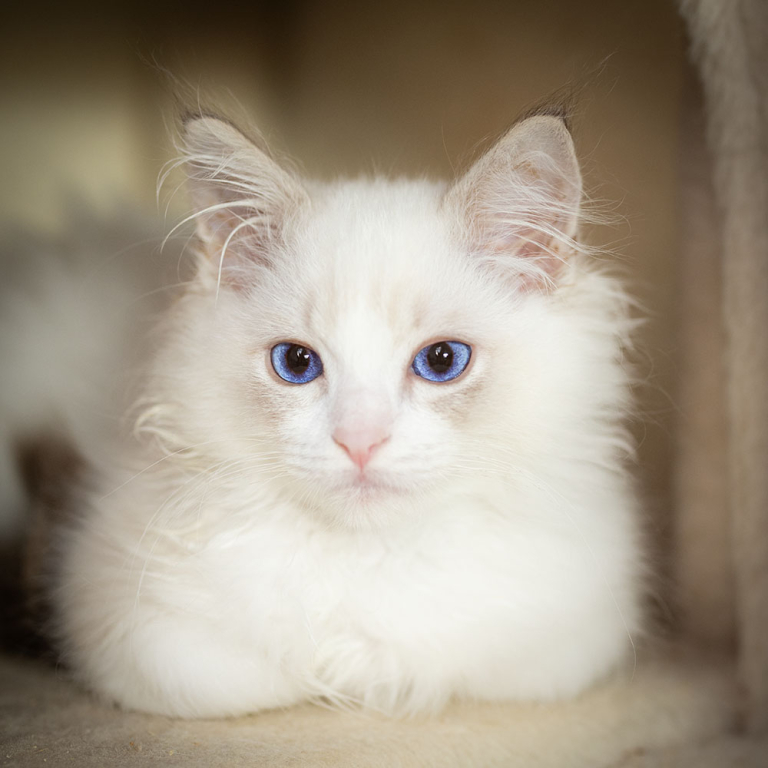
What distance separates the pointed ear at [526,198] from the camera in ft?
3.34

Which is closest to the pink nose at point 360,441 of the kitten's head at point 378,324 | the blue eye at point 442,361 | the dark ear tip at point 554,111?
the kitten's head at point 378,324

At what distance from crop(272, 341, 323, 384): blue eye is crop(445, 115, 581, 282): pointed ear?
0.98 ft

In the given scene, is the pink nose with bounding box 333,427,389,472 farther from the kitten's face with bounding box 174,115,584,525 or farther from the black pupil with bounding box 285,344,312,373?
the black pupil with bounding box 285,344,312,373

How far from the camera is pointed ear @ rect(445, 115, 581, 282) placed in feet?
3.34

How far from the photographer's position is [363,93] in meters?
1.25

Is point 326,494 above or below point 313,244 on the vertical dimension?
below

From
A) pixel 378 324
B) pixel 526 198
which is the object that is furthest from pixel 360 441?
pixel 526 198

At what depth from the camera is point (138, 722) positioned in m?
1.08

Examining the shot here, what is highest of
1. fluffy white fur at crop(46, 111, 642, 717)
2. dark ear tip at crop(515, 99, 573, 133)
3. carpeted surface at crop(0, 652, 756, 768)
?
dark ear tip at crop(515, 99, 573, 133)

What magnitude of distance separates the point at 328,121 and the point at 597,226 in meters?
0.49

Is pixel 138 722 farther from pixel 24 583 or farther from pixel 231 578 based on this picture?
pixel 24 583

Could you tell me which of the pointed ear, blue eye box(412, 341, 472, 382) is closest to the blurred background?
the pointed ear

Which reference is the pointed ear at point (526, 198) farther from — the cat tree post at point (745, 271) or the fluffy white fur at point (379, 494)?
the cat tree post at point (745, 271)

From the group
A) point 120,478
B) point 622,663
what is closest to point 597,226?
point 622,663
